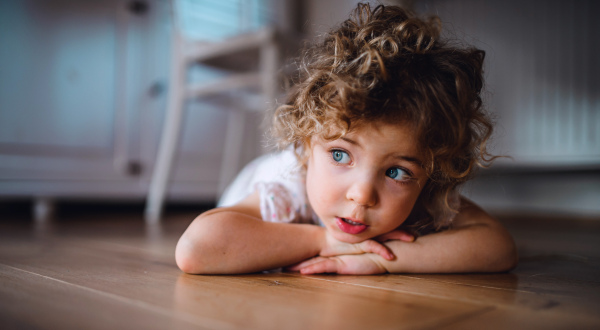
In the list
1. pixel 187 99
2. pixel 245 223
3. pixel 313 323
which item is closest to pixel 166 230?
pixel 187 99

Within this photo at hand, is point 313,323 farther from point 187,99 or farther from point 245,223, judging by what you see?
point 187,99

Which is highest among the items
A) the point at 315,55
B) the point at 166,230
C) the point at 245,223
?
the point at 315,55

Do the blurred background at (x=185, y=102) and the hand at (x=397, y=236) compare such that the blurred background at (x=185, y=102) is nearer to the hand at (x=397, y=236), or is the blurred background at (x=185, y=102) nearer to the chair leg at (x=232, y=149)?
the chair leg at (x=232, y=149)

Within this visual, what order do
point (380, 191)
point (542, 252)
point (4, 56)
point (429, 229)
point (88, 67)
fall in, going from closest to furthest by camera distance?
point (380, 191) → point (429, 229) → point (542, 252) → point (4, 56) → point (88, 67)

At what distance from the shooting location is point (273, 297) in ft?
1.35

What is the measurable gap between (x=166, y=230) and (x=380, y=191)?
748mm

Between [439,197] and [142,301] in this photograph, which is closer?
[142,301]

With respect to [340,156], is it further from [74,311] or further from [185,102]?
[185,102]

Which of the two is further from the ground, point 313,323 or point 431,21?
point 431,21

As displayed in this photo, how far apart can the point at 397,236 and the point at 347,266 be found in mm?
73

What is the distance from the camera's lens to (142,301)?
0.39 m

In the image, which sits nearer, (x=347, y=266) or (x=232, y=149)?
(x=347, y=266)

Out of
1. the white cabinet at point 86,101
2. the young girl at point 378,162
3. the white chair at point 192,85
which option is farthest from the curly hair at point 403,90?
the white cabinet at point 86,101

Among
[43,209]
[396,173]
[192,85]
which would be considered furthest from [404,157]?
[43,209]
